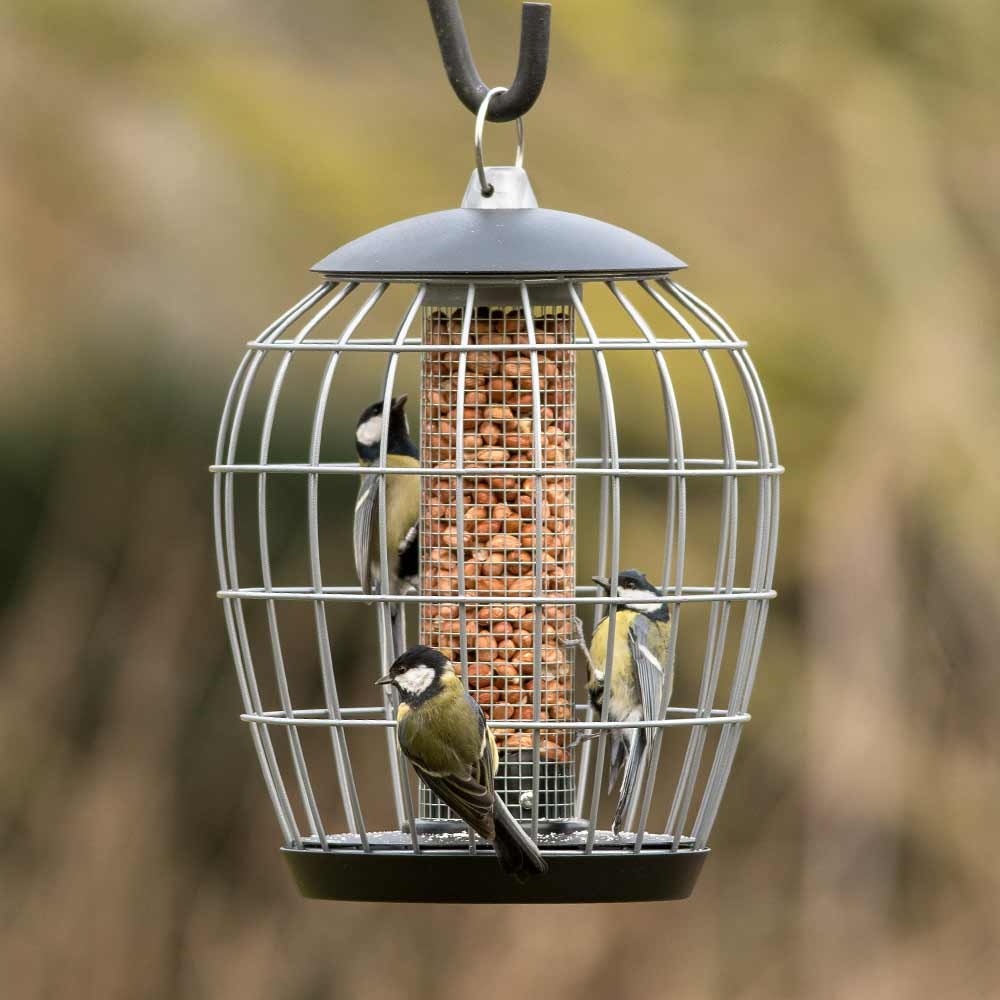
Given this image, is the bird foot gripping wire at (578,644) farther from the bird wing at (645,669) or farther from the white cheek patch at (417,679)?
the white cheek patch at (417,679)

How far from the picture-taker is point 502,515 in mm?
5863

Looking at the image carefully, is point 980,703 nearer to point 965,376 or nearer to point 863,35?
point 965,376

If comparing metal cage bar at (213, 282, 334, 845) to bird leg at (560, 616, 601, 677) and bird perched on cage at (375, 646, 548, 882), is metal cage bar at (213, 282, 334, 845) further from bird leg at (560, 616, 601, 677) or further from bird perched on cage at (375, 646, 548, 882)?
bird leg at (560, 616, 601, 677)

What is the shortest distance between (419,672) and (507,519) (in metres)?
0.57

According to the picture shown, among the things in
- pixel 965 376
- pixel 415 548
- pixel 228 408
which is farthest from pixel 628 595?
pixel 965 376

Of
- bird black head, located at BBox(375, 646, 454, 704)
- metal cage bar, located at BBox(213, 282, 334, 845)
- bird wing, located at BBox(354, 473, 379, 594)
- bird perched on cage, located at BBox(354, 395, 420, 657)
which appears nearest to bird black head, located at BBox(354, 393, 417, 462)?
bird perched on cage, located at BBox(354, 395, 420, 657)

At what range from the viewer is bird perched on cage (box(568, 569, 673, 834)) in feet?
19.4

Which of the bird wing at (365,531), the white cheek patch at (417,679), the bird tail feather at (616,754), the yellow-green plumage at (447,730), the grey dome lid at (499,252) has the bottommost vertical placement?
the bird tail feather at (616,754)

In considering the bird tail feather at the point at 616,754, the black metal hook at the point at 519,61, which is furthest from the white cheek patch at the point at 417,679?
the black metal hook at the point at 519,61

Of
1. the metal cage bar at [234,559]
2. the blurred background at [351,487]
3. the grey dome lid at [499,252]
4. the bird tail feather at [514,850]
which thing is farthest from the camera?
the blurred background at [351,487]

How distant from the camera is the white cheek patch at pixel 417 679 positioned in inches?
214

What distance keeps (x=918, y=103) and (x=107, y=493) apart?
412 centimetres

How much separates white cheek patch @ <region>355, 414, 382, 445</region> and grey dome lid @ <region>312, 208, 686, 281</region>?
0.62 metres

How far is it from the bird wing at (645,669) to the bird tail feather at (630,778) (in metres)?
0.13
